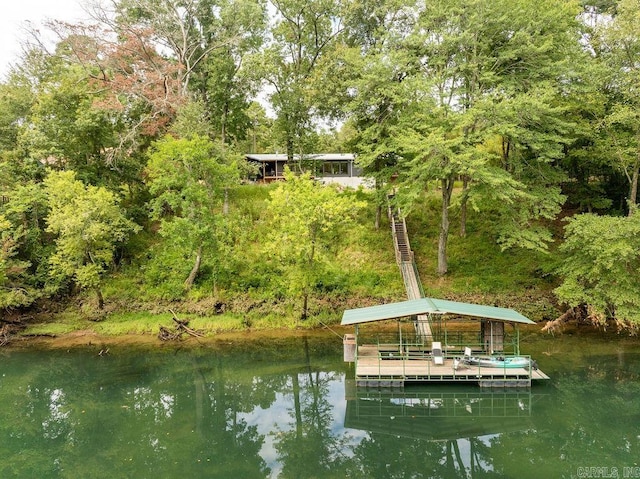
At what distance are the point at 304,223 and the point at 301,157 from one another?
12627 mm

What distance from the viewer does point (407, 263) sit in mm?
26469

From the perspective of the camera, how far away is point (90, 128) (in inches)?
1085

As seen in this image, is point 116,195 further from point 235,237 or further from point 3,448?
point 3,448

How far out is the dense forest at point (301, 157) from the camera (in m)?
22.3

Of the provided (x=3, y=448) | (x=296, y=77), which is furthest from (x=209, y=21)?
(x=3, y=448)

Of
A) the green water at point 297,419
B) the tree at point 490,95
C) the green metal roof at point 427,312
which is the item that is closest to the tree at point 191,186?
the green water at point 297,419

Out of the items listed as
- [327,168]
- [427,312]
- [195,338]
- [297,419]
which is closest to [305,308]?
[195,338]

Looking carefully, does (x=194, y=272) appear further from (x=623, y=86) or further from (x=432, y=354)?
(x=623, y=86)

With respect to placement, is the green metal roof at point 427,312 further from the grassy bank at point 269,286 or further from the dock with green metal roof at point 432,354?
the grassy bank at point 269,286

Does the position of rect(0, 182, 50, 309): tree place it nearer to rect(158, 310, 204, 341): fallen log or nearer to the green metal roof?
rect(158, 310, 204, 341): fallen log

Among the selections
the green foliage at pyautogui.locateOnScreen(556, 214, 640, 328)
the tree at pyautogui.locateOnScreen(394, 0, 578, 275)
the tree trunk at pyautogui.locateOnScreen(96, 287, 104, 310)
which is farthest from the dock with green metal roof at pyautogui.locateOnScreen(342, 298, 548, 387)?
the tree trunk at pyautogui.locateOnScreen(96, 287, 104, 310)

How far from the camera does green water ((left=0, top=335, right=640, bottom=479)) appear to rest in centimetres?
1221

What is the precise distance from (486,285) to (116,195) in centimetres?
2309

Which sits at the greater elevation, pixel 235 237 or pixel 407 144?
pixel 407 144
